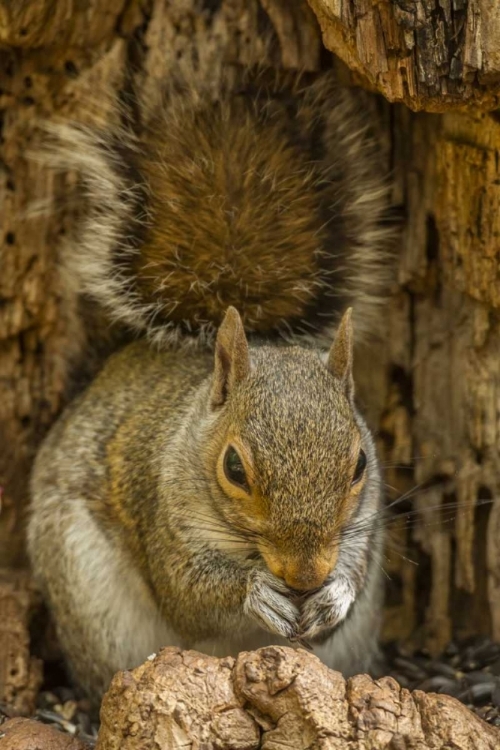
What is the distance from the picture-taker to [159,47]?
3057 millimetres

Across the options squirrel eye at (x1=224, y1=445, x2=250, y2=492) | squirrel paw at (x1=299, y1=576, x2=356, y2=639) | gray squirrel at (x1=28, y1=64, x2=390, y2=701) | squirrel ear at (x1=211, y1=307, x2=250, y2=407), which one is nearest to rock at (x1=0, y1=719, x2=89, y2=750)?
gray squirrel at (x1=28, y1=64, x2=390, y2=701)

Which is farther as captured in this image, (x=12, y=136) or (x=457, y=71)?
(x=12, y=136)

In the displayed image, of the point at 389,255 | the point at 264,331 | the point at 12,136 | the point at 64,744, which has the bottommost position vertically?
the point at 64,744

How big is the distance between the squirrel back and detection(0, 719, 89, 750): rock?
106cm

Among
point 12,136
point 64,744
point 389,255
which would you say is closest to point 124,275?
point 12,136

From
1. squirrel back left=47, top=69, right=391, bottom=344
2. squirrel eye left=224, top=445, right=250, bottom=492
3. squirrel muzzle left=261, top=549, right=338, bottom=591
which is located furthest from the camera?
squirrel back left=47, top=69, right=391, bottom=344

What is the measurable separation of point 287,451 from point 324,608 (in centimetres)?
36

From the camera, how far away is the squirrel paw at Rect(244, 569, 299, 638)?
235 cm

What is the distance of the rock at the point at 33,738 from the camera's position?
2308 mm

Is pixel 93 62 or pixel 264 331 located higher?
→ pixel 93 62

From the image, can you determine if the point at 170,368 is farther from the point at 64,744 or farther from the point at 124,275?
the point at 64,744

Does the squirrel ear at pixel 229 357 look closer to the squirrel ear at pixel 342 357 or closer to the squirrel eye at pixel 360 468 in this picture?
the squirrel ear at pixel 342 357

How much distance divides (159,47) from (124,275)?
63 cm

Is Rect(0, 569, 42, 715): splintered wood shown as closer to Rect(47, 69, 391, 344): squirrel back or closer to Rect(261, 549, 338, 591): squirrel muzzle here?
Rect(47, 69, 391, 344): squirrel back
